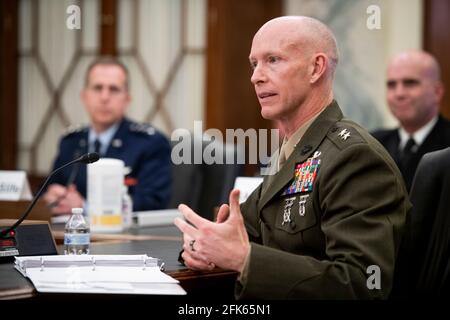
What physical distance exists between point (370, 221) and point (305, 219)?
0.18 m

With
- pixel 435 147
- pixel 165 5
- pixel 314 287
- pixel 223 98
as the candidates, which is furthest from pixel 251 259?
pixel 165 5

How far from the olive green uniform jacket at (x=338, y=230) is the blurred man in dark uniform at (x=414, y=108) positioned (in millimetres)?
1831

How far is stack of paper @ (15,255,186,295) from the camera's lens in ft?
4.84

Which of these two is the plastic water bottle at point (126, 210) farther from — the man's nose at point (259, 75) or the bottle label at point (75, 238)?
the man's nose at point (259, 75)

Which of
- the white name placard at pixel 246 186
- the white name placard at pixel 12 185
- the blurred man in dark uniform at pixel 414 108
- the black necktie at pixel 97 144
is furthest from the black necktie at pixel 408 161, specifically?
the white name placard at pixel 12 185

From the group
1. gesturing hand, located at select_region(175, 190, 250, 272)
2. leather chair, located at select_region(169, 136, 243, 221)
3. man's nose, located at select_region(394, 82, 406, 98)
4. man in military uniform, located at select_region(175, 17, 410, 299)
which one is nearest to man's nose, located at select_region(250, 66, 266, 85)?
man in military uniform, located at select_region(175, 17, 410, 299)

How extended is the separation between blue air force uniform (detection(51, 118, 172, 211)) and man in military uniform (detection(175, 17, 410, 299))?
60.9 inches

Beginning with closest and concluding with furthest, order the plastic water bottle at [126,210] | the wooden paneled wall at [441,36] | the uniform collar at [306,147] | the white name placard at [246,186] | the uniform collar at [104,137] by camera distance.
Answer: the uniform collar at [306,147] → the white name placard at [246,186] → the plastic water bottle at [126,210] → the uniform collar at [104,137] → the wooden paneled wall at [441,36]

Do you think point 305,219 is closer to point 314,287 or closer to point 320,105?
point 314,287

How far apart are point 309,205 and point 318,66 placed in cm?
38

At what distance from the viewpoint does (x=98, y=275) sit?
1574 millimetres

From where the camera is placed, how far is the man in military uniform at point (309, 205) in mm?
1534

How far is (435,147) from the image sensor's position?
3479 mm

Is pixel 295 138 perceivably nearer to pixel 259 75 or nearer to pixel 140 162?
pixel 259 75
